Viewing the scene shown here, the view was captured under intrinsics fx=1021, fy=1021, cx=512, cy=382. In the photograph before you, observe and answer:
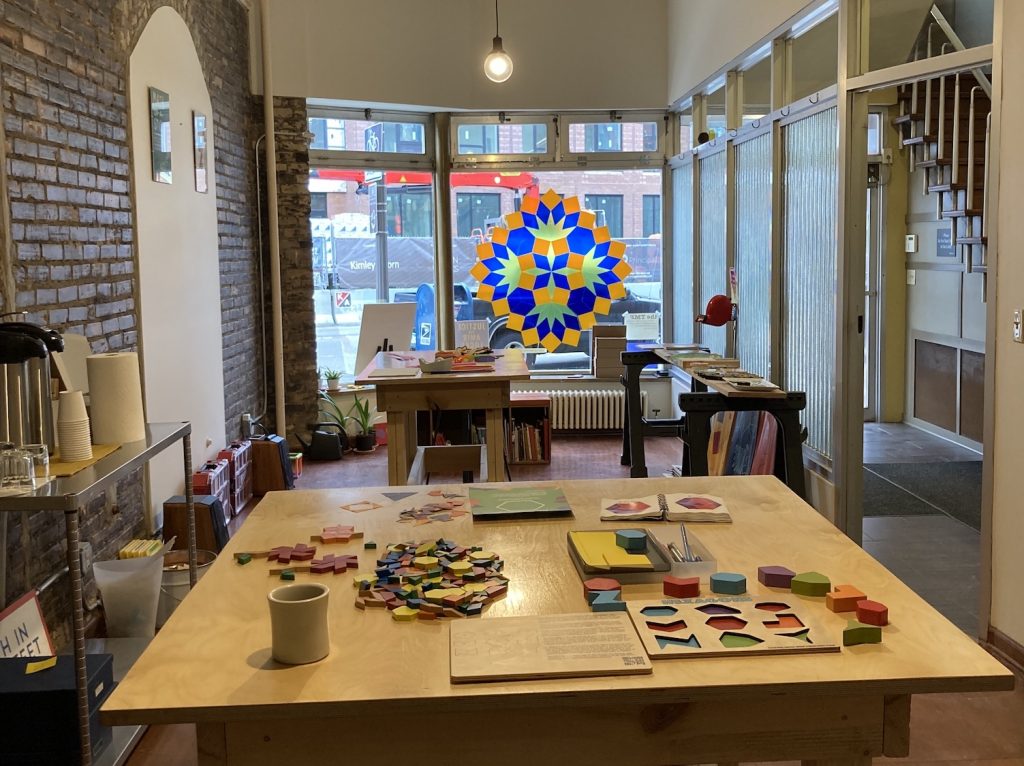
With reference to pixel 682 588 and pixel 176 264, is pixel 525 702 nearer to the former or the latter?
pixel 682 588

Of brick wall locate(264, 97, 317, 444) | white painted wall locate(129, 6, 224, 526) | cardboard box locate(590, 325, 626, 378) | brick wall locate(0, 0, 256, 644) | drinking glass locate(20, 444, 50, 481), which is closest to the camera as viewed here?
drinking glass locate(20, 444, 50, 481)

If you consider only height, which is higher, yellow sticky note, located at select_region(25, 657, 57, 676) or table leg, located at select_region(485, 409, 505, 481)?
table leg, located at select_region(485, 409, 505, 481)

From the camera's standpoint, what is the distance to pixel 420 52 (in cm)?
818

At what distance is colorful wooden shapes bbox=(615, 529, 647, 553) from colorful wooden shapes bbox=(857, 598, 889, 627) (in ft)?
1.57

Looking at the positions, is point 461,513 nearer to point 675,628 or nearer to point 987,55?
point 675,628

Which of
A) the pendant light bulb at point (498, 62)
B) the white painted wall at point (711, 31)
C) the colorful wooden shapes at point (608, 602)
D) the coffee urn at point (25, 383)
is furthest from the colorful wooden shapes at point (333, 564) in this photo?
the pendant light bulb at point (498, 62)

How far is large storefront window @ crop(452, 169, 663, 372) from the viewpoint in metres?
8.80

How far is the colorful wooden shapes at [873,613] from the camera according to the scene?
1803 mm

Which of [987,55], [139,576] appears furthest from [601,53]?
[139,576]

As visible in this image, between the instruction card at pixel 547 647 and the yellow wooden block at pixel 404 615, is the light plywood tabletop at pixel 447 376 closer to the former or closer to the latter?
the yellow wooden block at pixel 404 615

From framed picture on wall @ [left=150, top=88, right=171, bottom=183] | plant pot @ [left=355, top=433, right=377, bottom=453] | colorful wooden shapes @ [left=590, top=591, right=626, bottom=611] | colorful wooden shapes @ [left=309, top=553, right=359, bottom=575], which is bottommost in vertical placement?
plant pot @ [left=355, top=433, right=377, bottom=453]

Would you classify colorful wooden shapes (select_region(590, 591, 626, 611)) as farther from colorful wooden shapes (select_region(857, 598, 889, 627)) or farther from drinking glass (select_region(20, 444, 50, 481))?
drinking glass (select_region(20, 444, 50, 481))

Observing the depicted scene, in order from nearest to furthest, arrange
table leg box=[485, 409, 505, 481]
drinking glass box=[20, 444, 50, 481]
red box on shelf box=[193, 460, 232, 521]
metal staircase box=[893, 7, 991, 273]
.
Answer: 1. drinking glass box=[20, 444, 50, 481]
2. table leg box=[485, 409, 505, 481]
3. red box on shelf box=[193, 460, 232, 521]
4. metal staircase box=[893, 7, 991, 273]

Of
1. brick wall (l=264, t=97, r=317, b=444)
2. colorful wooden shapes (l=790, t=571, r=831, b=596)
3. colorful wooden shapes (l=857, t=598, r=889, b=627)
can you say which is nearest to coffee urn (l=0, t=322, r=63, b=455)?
colorful wooden shapes (l=790, t=571, r=831, b=596)
